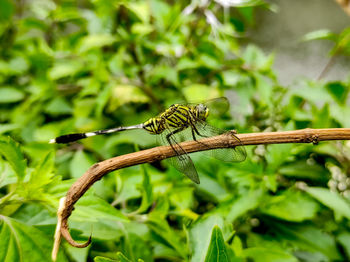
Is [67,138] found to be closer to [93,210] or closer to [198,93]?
[93,210]

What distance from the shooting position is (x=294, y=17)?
2.63 meters

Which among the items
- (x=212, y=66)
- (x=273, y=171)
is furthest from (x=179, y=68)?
(x=273, y=171)

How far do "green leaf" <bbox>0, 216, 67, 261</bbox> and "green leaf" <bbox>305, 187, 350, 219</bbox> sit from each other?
20.0 inches

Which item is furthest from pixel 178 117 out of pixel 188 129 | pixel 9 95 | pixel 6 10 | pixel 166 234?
pixel 6 10

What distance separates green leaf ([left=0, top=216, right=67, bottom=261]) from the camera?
48 cm

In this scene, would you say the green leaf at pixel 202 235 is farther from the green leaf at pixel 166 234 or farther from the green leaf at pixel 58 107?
the green leaf at pixel 58 107

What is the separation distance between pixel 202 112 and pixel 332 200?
329mm

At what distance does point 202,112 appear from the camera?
0.73 meters

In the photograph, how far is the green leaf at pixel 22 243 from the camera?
1.58ft

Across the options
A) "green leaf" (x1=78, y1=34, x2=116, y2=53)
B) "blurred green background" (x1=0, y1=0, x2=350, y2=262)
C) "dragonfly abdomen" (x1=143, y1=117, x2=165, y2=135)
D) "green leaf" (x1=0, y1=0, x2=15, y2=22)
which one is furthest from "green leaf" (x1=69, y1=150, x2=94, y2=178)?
"green leaf" (x1=0, y1=0, x2=15, y2=22)

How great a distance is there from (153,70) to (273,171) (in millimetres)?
671

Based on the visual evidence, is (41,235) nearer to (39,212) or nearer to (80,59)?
(39,212)

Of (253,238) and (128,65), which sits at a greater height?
(128,65)

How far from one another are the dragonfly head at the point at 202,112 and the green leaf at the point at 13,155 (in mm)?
378
